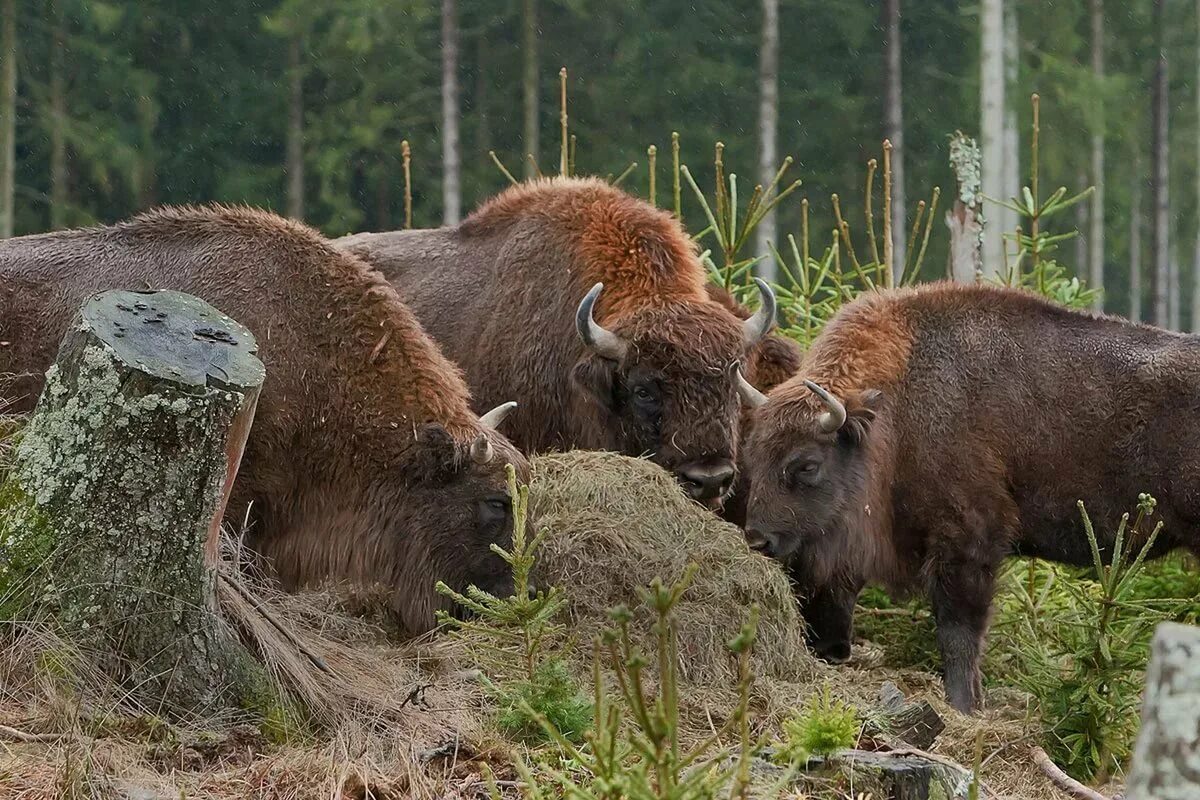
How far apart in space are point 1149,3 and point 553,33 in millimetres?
16049

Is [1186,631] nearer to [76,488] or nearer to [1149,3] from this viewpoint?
[76,488]

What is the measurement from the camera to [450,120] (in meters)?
28.9

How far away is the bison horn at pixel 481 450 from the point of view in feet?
21.0

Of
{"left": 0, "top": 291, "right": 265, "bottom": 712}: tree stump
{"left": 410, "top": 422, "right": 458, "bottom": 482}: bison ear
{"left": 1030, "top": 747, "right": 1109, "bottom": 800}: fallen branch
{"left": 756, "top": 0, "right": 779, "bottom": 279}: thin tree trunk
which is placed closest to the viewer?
{"left": 1030, "top": 747, "right": 1109, "bottom": 800}: fallen branch

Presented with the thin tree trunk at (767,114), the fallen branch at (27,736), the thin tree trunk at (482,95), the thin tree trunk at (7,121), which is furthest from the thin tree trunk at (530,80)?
the fallen branch at (27,736)

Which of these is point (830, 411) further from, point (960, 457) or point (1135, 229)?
point (1135, 229)

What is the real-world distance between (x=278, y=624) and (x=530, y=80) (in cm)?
2917

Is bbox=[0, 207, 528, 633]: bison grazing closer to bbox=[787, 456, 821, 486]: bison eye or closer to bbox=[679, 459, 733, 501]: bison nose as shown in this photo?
bbox=[679, 459, 733, 501]: bison nose

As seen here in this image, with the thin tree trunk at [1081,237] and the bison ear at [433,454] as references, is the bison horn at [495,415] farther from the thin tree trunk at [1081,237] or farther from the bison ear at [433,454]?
the thin tree trunk at [1081,237]

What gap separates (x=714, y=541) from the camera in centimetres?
704

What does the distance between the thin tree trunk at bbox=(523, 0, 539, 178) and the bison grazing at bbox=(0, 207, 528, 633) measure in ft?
85.7

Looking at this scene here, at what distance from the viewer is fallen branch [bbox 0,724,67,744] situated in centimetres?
443

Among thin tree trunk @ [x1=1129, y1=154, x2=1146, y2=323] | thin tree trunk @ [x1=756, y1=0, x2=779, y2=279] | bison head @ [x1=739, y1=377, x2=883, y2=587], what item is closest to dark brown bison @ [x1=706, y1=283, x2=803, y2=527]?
bison head @ [x1=739, y1=377, x2=883, y2=587]

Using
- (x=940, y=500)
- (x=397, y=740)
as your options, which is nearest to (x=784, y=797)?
(x=397, y=740)
